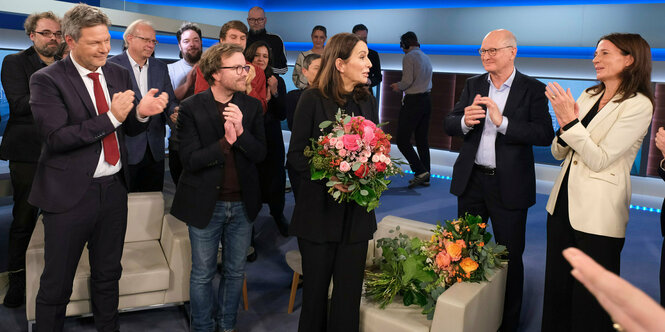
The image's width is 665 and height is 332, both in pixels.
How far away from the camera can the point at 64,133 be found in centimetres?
264

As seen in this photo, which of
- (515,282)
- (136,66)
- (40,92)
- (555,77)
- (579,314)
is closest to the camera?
(40,92)

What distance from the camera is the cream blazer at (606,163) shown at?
8.95 feet

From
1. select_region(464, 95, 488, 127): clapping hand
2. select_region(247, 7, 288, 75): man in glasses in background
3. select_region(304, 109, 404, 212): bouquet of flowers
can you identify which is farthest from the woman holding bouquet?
select_region(247, 7, 288, 75): man in glasses in background

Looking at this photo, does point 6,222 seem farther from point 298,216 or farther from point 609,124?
point 609,124

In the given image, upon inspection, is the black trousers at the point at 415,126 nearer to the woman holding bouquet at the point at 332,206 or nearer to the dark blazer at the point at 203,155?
the dark blazer at the point at 203,155

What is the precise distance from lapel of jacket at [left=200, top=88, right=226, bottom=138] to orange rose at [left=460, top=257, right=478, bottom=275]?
1.40 metres

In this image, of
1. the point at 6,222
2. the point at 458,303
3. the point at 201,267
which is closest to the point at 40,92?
the point at 201,267

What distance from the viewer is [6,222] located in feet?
18.0

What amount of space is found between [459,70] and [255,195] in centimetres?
604

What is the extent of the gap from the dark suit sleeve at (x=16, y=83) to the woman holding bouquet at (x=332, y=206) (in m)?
2.01

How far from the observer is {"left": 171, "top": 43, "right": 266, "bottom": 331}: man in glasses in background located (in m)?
2.99

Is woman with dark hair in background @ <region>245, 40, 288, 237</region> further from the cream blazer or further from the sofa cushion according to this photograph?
the cream blazer

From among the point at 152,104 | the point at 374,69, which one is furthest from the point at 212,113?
the point at 374,69

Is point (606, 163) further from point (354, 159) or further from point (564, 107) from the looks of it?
point (354, 159)
